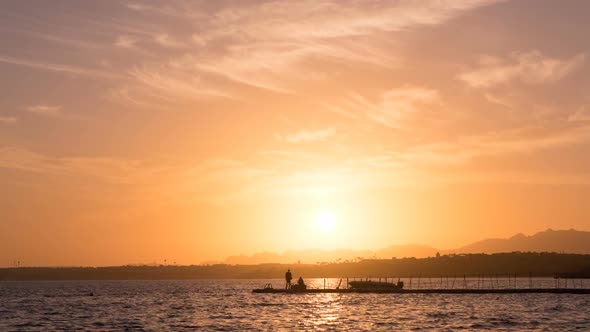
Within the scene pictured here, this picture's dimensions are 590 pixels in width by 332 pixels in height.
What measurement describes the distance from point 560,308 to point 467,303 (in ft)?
52.9

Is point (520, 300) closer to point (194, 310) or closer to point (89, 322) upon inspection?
point (194, 310)

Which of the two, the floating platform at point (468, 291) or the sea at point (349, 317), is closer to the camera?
the sea at point (349, 317)

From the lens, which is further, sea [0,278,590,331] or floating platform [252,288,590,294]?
floating platform [252,288,590,294]

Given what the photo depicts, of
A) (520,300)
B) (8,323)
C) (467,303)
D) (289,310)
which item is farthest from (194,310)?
(520,300)

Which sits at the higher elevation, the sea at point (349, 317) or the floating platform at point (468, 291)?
the floating platform at point (468, 291)

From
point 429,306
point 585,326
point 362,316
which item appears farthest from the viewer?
point 429,306

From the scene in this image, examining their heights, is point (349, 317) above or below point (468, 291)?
below

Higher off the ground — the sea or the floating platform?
the floating platform

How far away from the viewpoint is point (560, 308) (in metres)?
92.7

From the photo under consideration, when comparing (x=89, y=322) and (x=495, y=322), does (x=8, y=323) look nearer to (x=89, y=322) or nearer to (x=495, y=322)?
(x=89, y=322)

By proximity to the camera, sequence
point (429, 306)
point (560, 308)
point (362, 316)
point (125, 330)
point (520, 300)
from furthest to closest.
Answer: point (520, 300) < point (429, 306) < point (560, 308) < point (362, 316) < point (125, 330)

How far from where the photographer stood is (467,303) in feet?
348

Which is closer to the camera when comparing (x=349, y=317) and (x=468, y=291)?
(x=349, y=317)

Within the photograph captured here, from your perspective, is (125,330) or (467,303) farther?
(467,303)
